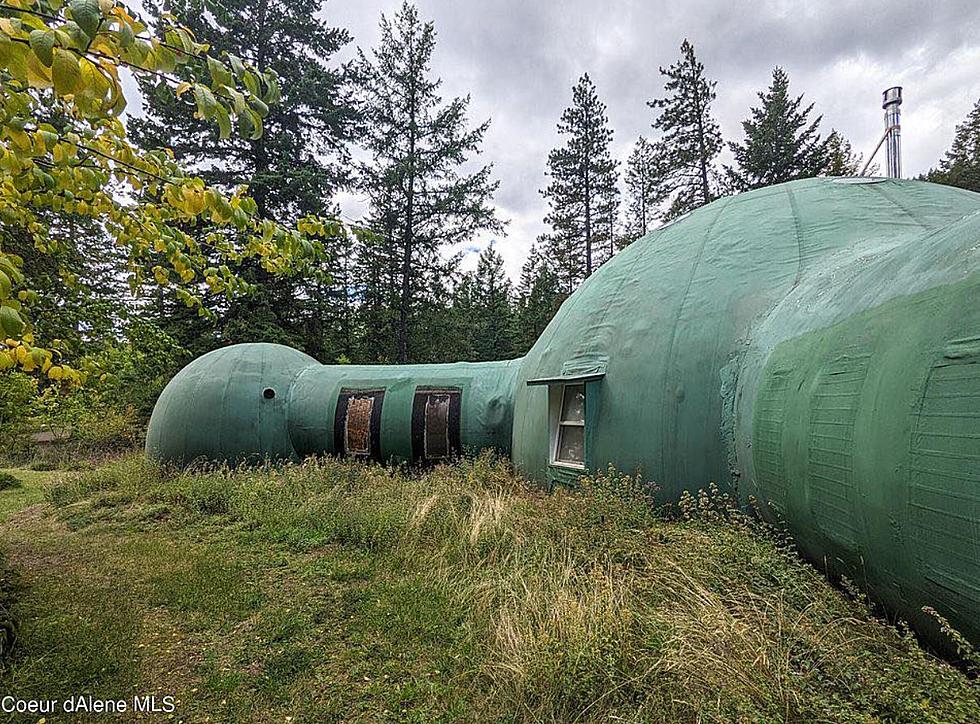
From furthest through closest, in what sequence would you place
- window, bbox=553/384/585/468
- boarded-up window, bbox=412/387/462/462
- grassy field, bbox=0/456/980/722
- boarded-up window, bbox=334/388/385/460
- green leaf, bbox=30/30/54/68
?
boarded-up window, bbox=334/388/385/460, boarded-up window, bbox=412/387/462/462, window, bbox=553/384/585/468, grassy field, bbox=0/456/980/722, green leaf, bbox=30/30/54/68

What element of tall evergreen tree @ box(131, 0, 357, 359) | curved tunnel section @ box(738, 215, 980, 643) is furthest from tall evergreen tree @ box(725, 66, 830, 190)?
curved tunnel section @ box(738, 215, 980, 643)

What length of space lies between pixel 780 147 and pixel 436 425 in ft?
71.0

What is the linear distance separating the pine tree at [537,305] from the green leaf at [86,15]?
27238 mm

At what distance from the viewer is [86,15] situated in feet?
4.76

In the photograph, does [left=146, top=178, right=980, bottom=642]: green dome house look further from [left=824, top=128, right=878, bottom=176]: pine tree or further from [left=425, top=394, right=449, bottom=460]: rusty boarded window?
[left=824, top=128, right=878, bottom=176]: pine tree

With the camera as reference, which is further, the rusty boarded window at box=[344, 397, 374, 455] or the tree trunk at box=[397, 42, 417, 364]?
the tree trunk at box=[397, 42, 417, 364]

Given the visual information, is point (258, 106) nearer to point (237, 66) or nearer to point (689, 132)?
point (237, 66)

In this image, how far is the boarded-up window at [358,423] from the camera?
392 inches

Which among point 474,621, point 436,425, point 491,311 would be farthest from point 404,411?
point 491,311

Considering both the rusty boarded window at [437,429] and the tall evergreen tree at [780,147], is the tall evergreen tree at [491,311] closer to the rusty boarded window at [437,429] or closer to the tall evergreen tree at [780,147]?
the tall evergreen tree at [780,147]

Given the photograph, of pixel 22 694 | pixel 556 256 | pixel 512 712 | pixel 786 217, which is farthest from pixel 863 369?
pixel 556 256

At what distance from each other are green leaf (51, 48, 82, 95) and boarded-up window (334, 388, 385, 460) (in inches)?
339

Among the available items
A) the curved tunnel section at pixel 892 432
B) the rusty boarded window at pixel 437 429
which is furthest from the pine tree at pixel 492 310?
the curved tunnel section at pixel 892 432

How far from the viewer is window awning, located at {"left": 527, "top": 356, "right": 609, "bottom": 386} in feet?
19.3
